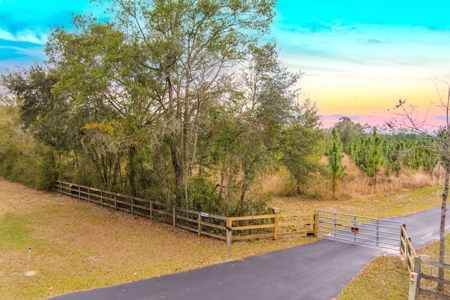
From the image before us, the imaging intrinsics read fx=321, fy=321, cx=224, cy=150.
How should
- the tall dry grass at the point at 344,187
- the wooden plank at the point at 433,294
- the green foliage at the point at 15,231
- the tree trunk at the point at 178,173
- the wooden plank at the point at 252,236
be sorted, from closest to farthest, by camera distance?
the wooden plank at the point at 433,294 → the green foliage at the point at 15,231 → the wooden plank at the point at 252,236 → the tree trunk at the point at 178,173 → the tall dry grass at the point at 344,187

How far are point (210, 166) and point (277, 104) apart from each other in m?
3.67

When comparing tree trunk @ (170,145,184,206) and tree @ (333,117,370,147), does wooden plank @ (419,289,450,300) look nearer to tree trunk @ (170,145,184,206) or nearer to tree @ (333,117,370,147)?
tree trunk @ (170,145,184,206)

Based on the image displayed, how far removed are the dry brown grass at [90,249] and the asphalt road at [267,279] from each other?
493 millimetres

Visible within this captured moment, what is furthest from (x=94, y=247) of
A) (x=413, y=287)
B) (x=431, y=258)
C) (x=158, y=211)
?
(x=431, y=258)

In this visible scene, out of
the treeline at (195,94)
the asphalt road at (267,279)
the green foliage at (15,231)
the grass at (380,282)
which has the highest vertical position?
the treeline at (195,94)

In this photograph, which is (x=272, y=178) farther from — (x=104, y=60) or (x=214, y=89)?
(x=104, y=60)

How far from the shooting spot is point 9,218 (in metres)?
14.7

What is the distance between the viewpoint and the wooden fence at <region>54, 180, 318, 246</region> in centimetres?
1144

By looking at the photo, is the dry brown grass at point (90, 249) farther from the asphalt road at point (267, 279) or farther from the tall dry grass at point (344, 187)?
the tall dry grass at point (344, 187)

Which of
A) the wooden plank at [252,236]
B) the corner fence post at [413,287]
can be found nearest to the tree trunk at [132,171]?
the wooden plank at [252,236]

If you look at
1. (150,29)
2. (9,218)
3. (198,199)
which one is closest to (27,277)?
(198,199)

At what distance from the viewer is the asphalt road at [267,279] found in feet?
23.3

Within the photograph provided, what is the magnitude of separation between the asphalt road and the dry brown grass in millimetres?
493

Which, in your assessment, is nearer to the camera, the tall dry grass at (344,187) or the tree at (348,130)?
the tall dry grass at (344,187)
